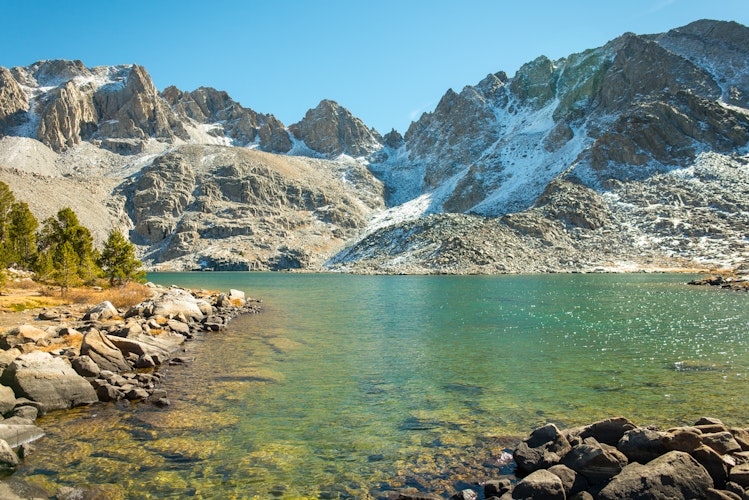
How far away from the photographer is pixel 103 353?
901 inches

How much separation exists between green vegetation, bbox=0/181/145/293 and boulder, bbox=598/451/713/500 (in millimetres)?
62764

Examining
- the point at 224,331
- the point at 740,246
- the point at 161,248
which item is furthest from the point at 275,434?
the point at 161,248

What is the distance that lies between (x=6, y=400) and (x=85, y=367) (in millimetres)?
4013

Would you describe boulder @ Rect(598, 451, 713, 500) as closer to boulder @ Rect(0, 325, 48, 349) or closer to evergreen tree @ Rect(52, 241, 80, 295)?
boulder @ Rect(0, 325, 48, 349)

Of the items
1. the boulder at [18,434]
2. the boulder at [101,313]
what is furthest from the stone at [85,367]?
the boulder at [101,313]

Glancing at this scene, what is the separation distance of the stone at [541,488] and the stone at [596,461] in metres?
0.95

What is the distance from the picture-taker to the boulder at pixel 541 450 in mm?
11914

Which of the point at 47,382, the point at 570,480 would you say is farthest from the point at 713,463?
the point at 47,382

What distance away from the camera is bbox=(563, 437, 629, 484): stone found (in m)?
10.8

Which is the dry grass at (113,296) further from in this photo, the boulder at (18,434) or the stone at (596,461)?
→ the stone at (596,461)

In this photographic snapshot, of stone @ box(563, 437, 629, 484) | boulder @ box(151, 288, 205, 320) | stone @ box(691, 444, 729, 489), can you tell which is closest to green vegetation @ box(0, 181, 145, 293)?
boulder @ box(151, 288, 205, 320)

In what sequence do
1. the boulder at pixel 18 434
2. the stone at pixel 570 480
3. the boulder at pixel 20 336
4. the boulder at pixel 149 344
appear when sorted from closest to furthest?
1. the stone at pixel 570 480
2. the boulder at pixel 18 434
3. the boulder at pixel 20 336
4. the boulder at pixel 149 344

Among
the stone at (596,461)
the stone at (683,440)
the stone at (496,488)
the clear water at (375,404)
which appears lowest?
the clear water at (375,404)

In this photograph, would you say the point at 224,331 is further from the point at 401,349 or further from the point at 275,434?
the point at 275,434
